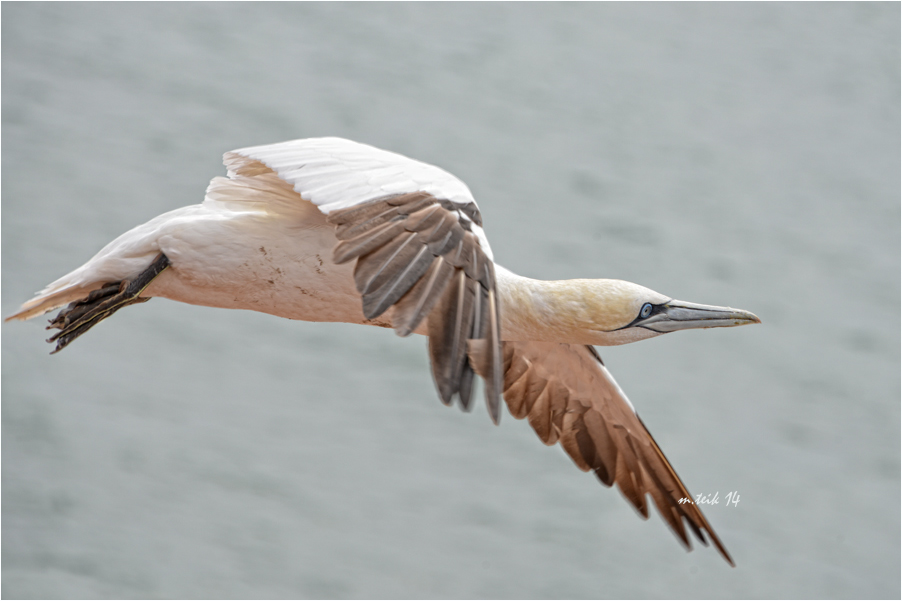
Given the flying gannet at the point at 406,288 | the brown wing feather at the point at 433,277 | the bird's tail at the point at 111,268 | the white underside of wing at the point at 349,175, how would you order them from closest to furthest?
1. the brown wing feather at the point at 433,277
2. the flying gannet at the point at 406,288
3. the white underside of wing at the point at 349,175
4. the bird's tail at the point at 111,268

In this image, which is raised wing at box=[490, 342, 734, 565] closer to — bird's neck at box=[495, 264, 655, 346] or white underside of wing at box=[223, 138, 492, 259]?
bird's neck at box=[495, 264, 655, 346]

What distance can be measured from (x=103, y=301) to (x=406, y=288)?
1385mm

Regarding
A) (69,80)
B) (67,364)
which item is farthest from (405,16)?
(67,364)

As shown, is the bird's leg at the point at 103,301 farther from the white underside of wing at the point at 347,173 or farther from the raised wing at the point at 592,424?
the raised wing at the point at 592,424

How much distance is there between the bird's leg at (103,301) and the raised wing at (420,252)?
25.6 inches

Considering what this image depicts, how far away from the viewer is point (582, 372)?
13.5ft

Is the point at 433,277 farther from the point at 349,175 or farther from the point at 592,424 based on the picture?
the point at 592,424

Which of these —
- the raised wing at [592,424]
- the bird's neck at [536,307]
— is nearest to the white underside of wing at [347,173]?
the bird's neck at [536,307]

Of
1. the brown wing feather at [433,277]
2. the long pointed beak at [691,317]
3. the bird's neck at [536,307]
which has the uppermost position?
the long pointed beak at [691,317]

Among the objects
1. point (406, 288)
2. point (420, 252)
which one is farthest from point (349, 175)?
point (406, 288)

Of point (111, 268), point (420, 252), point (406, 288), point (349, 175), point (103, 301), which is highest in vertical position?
point (349, 175)

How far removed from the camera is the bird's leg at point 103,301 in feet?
10.6

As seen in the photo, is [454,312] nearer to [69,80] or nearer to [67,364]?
[67,364]

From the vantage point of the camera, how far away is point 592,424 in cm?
418
